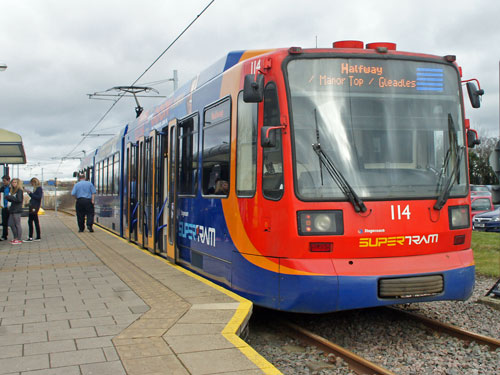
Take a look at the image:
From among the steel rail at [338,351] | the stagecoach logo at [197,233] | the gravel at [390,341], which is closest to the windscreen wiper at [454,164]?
the gravel at [390,341]

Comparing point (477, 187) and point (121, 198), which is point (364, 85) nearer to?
point (121, 198)

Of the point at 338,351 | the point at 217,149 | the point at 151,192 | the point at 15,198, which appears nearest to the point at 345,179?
the point at 338,351

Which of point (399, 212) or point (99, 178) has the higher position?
point (99, 178)

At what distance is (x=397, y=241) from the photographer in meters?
5.83

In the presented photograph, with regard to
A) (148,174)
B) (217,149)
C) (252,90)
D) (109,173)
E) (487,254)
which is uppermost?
(252,90)

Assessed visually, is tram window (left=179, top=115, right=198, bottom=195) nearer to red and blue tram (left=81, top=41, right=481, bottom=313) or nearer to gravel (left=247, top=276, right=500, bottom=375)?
red and blue tram (left=81, top=41, right=481, bottom=313)

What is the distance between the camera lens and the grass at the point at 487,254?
1059 cm

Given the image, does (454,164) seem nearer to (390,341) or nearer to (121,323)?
(390,341)

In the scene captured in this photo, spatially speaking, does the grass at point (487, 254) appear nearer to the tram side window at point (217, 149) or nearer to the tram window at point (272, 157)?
the tram side window at point (217, 149)

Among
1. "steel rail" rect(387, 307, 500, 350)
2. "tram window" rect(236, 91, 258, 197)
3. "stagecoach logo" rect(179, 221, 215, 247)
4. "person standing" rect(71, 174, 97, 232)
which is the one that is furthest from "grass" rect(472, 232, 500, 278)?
"person standing" rect(71, 174, 97, 232)

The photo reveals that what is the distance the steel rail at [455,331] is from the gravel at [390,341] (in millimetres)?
77

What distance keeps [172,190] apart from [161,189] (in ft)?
4.14

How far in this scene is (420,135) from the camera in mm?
6172

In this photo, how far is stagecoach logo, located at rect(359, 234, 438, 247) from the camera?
226 inches
